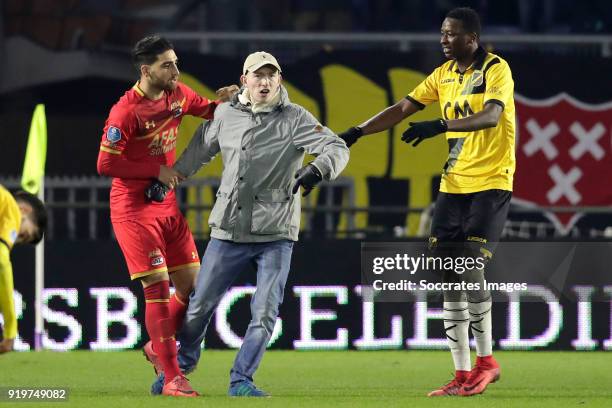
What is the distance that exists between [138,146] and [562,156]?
27.3ft

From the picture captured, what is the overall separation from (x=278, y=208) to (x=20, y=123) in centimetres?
881

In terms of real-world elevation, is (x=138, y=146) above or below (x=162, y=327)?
above

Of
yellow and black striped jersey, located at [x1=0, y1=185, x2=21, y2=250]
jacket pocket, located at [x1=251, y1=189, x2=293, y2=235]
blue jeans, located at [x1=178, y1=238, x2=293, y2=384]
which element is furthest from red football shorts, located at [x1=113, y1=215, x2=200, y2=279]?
yellow and black striped jersey, located at [x1=0, y1=185, x2=21, y2=250]

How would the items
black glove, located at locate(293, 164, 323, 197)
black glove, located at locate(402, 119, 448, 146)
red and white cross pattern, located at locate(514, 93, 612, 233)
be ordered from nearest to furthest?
black glove, located at locate(293, 164, 323, 197) < black glove, located at locate(402, 119, 448, 146) < red and white cross pattern, located at locate(514, 93, 612, 233)

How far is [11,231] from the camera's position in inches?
307

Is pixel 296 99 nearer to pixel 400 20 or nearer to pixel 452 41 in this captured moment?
pixel 400 20

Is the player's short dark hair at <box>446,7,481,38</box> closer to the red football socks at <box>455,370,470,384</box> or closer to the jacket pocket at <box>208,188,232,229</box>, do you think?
the jacket pocket at <box>208,188,232,229</box>

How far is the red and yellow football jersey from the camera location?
32.1ft

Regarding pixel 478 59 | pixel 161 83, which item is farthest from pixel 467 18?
pixel 161 83

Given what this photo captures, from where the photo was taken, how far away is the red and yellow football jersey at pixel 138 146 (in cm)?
980

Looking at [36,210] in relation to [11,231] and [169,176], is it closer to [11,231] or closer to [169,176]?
[11,231]

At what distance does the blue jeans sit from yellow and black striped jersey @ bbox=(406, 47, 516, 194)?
3.97 feet

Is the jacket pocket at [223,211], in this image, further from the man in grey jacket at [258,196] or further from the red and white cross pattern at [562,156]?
the red and white cross pattern at [562,156]

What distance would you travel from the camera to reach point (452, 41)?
10.1m
